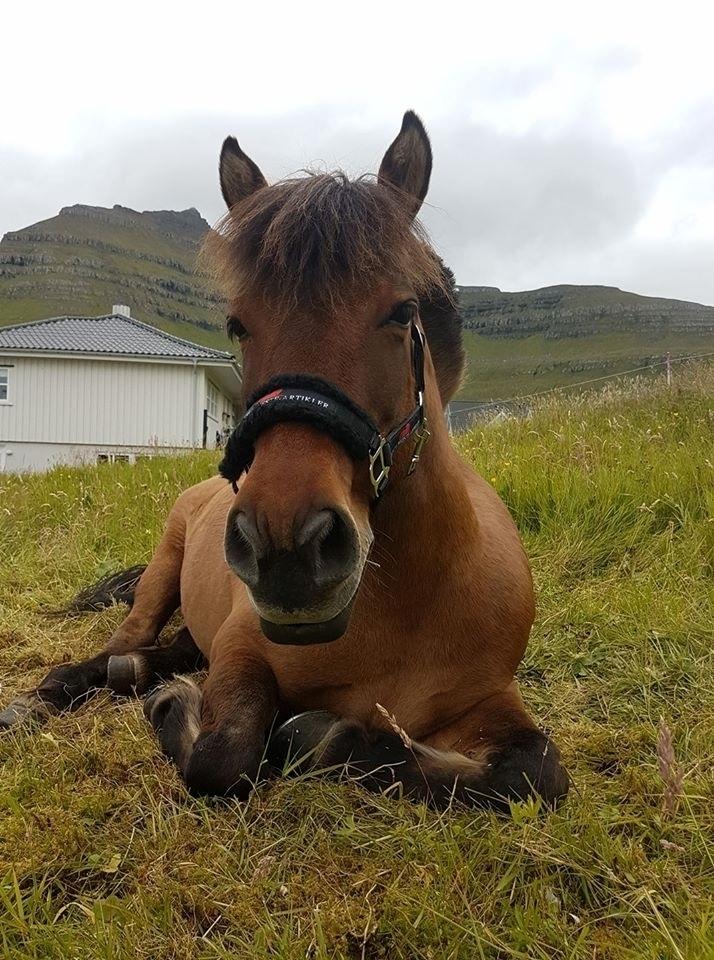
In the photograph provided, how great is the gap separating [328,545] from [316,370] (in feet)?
Answer: 1.53

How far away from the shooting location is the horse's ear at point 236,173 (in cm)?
246

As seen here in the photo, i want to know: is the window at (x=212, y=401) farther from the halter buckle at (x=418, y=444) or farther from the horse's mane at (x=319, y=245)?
the halter buckle at (x=418, y=444)

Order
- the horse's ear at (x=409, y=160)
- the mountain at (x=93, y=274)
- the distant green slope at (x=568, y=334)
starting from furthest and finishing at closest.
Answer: the mountain at (x=93, y=274), the distant green slope at (x=568, y=334), the horse's ear at (x=409, y=160)

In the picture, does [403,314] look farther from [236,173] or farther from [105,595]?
[105,595]

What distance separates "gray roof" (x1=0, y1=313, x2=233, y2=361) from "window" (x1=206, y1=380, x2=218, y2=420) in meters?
1.60

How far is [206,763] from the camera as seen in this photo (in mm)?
1970

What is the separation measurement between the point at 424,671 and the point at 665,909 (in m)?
0.88

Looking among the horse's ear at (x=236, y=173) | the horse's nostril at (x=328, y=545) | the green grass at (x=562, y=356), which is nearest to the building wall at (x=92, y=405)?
the horse's ear at (x=236, y=173)

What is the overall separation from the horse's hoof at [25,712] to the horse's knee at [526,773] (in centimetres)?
182

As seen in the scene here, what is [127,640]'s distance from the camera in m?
3.68

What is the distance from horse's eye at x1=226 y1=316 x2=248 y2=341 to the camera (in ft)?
6.49

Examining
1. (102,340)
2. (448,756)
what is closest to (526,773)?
(448,756)

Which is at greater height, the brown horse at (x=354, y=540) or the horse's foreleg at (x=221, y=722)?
the brown horse at (x=354, y=540)

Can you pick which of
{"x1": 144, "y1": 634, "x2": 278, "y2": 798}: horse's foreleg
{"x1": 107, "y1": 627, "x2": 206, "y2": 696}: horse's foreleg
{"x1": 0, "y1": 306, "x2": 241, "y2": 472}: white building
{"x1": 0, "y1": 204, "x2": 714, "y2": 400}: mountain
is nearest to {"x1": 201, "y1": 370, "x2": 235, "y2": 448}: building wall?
{"x1": 0, "y1": 306, "x2": 241, "y2": 472}: white building
